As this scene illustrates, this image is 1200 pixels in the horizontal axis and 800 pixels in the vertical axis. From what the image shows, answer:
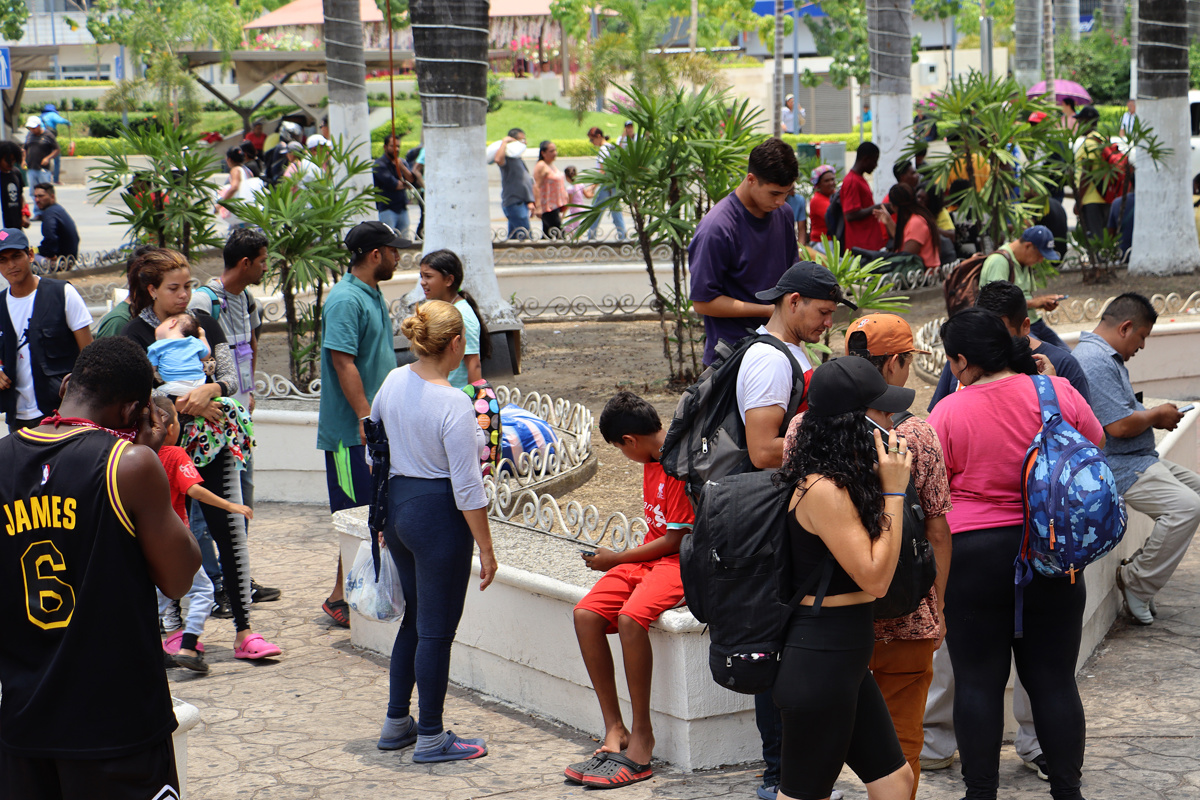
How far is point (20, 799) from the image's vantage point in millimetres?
2977

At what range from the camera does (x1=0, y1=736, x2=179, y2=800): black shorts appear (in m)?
2.93

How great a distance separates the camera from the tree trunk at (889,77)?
15250mm


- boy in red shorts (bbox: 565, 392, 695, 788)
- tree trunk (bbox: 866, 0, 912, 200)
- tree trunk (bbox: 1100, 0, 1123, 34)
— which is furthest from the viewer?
tree trunk (bbox: 1100, 0, 1123, 34)

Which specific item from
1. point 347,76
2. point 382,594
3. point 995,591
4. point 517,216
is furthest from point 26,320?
point 517,216

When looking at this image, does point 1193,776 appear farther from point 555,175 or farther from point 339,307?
point 555,175

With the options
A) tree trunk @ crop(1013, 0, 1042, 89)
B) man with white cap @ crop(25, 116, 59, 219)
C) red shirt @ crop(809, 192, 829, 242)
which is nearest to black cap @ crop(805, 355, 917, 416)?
red shirt @ crop(809, 192, 829, 242)

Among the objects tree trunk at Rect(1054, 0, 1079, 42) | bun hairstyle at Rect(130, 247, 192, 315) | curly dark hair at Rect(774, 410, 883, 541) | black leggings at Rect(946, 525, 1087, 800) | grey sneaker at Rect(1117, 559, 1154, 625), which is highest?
tree trunk at Rect(1054, 0, 1079, 42)

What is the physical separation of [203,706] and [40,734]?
238 centimetres

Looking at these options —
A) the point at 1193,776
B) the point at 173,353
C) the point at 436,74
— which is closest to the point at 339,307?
the point at 173,353

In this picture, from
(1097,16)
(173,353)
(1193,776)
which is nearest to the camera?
(1193,776)

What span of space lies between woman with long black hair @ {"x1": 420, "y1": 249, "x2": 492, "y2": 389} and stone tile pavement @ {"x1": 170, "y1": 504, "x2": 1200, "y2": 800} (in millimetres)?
1414

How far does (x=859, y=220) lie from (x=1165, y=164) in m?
3.47

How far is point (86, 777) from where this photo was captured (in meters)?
2.93

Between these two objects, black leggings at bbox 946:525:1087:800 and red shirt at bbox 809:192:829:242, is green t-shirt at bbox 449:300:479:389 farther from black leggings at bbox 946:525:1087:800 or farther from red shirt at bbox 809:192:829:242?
red shirt at bbox 809:192:829:242
